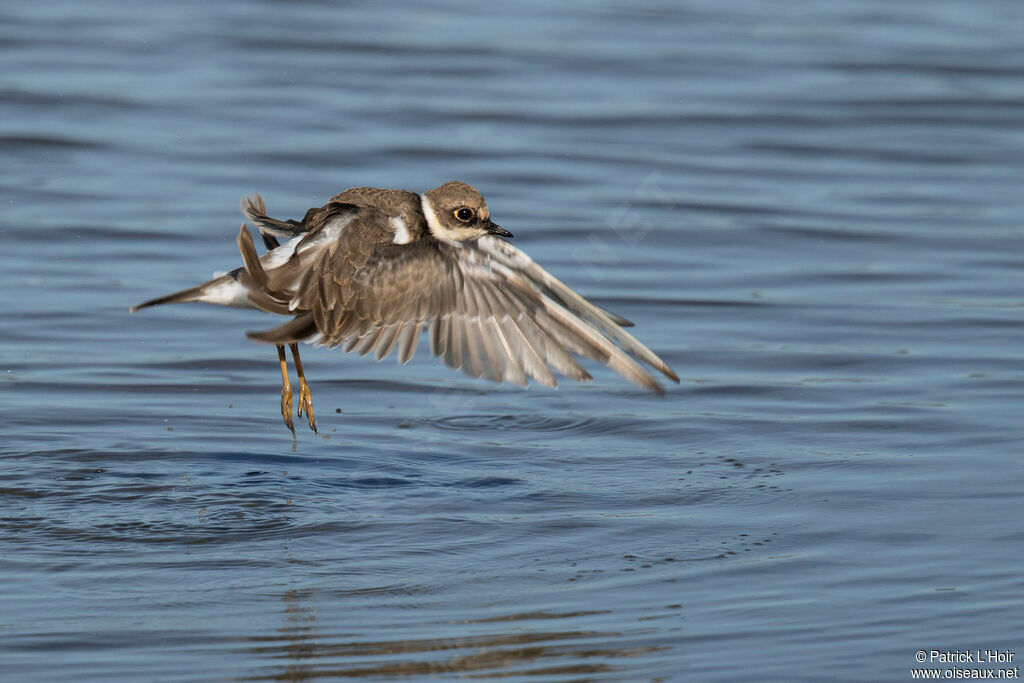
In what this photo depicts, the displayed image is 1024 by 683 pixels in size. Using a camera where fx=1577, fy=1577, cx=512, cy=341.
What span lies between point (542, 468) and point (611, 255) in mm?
5045

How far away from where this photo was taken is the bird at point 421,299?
7250 millimetres

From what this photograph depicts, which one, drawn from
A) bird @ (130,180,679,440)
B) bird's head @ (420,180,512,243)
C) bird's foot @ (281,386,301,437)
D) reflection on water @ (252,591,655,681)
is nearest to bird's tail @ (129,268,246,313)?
bird @ (130,180,679,440)

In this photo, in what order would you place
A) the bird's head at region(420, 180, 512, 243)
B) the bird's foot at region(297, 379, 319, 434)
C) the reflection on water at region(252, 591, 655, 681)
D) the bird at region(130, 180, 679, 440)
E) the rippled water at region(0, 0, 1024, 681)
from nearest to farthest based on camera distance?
the reflection on water at region(252, 591, 655, 681) < the rippled water at region(0, 0, 1024, 681) < the bird at region(130, 180, 679, 440) < the bird's head at region(420, 180, 512, 243) < the bird's foot at region(297, 379, 319, 434)

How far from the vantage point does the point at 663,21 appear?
844 inches

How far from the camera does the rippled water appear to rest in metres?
5.81

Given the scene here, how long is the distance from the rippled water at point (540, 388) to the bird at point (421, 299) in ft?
2.25

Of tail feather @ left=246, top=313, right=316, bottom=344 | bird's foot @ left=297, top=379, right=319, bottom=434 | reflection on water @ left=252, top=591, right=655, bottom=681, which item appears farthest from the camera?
bird's foot @ left=297, top=379, right=319, bottom=434

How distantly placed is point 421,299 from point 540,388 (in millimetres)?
2244

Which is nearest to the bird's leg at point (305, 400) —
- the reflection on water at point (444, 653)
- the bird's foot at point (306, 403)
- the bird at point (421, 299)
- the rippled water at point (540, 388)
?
the bird's foot at point (306, 403)

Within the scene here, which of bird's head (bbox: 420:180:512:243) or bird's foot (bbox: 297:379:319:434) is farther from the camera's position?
bird's foot (bbox: 297:379:319:434)

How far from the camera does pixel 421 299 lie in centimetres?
750

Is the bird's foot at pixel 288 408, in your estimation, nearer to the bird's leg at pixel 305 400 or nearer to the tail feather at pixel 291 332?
the bird's leg at pixel 305 400

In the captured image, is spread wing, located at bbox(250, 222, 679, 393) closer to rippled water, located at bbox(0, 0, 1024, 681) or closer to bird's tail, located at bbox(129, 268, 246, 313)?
bird's tail, located at bbox(129, 268, 246, 313)

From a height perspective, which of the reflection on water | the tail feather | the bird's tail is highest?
the bird's tail
